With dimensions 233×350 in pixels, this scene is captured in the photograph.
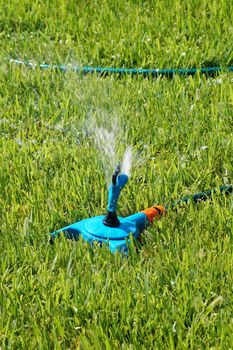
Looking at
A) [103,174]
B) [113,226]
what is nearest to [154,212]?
[113,226]

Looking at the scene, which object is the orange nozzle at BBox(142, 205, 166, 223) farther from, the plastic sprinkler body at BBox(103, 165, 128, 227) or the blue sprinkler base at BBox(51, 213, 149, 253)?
the plastic sprinkler body at BBox(103, 165, 128, 227)

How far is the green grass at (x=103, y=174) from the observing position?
2492 mm

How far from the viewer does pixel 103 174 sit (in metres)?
3.27

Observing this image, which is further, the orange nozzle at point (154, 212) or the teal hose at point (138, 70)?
the teal hose at point (138, 70)

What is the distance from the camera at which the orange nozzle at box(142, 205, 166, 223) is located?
9.74ft

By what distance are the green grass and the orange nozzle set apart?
3 centimetres

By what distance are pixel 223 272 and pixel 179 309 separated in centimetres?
24

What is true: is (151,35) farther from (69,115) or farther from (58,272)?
→ (58,272)

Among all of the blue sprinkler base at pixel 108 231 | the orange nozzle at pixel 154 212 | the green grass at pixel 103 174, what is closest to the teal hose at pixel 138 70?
the green grass at pixel 103 174

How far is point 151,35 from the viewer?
4.49 metres

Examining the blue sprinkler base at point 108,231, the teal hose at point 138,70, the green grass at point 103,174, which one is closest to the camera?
the green grass at point 103,174

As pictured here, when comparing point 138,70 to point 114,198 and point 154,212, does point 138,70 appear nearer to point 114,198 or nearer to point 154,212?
point 154,212

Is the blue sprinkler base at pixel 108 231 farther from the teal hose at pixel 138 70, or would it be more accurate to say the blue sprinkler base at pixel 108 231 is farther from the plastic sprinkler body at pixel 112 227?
the teal hose at pixel 138 70

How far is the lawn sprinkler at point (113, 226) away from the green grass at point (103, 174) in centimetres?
5
